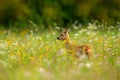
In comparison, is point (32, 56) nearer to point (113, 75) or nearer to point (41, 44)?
point (41, 44)

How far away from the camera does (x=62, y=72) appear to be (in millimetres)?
5945

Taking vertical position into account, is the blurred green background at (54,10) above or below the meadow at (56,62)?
above

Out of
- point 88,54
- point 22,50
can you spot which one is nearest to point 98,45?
point 88,54

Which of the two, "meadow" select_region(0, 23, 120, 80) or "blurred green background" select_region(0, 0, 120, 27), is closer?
"meadow" select_region(0, 23, 120, 80)

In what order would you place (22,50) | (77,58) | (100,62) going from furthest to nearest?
(22,50) → (77,58) → (100,62)

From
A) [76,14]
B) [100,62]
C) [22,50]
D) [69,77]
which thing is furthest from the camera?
[76,14]

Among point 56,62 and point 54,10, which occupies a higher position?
point 54,10

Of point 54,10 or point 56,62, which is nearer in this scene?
point 56,62

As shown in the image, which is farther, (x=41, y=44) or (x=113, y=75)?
(x=41, y=44)

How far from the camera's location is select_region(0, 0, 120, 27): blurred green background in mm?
20094

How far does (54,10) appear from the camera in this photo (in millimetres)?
20422

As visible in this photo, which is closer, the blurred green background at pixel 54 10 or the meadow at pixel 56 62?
the meadow at pixel 56 62

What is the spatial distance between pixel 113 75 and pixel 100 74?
14cm

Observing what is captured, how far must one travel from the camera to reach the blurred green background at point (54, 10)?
791 inches
